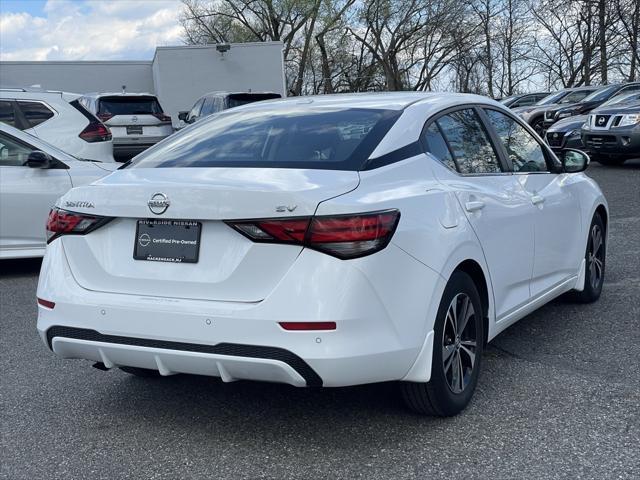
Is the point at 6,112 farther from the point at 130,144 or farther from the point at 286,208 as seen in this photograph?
the point at 286,208

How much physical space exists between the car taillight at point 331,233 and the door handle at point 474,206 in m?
0.79

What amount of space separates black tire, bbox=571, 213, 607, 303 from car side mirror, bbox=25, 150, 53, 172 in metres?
5.06

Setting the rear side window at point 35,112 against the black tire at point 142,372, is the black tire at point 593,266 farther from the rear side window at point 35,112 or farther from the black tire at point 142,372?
the rear side window at point 35,112

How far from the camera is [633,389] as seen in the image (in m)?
4.15

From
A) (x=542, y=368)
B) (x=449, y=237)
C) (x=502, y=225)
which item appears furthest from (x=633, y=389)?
(x=449, y=237)

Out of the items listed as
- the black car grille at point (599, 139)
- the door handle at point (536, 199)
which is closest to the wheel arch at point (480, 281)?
the door handle at point (536, 199)

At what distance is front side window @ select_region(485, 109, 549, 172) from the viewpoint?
15.9 feet

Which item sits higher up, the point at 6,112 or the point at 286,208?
the point at 6,112

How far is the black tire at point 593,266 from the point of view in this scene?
580 cm

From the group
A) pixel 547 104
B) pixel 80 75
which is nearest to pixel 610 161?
pixel 547 104

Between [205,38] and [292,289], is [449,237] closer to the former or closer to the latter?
[292,289]

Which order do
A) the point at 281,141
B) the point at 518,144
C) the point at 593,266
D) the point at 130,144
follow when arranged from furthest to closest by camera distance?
the point at 130,144 < the point at 593,266 < the point at 518,144 < the point at 281,141

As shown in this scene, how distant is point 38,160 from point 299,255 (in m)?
5.30

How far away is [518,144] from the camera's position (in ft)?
16.6
